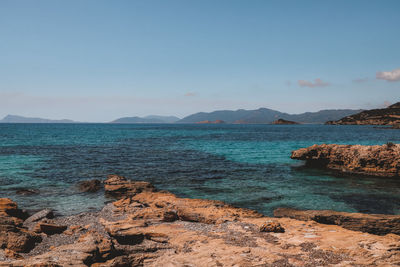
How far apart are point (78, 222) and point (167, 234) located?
6511 mm

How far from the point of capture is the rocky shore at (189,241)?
8.83m

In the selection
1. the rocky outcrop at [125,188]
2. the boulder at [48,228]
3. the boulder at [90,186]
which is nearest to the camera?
the boulder at [48,228]

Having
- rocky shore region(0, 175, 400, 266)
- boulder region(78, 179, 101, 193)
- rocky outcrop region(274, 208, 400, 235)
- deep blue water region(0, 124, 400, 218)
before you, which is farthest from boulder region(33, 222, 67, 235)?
rocky outcrop region(274, 208, 400, 235)

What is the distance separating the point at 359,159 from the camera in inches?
1240

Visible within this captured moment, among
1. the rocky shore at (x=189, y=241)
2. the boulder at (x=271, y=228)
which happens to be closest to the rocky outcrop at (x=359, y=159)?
the rocky shore at (x=189, y=241)

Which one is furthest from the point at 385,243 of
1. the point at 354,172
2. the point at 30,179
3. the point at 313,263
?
the point at 30,179

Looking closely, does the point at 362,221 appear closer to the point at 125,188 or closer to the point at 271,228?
the point at 271,228

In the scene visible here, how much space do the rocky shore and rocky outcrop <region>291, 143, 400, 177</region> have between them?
2118cm

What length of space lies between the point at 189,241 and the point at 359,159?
96.8 ft

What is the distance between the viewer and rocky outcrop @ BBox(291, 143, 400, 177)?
96.7 ft

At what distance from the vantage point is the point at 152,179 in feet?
91.2

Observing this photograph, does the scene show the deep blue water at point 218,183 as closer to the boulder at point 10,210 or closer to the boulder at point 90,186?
the boulder at point 90,186

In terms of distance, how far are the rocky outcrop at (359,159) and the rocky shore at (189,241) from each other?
21178 millimetres

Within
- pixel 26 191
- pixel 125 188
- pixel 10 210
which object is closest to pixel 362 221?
pixel 125 188
